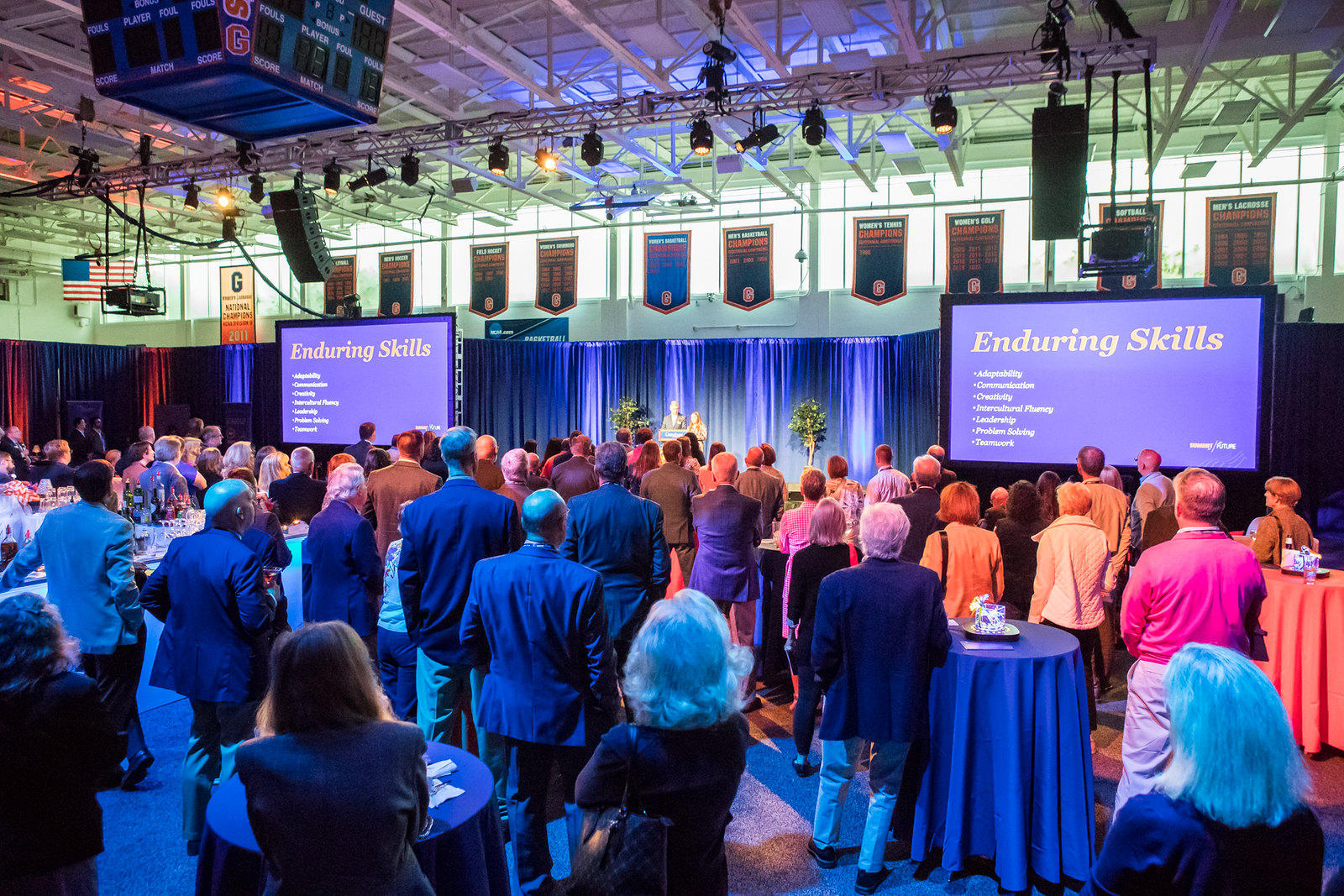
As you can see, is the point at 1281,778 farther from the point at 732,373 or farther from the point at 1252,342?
the point at 732,373

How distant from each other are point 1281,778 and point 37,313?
24.5 metres

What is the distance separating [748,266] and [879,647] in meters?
10.4

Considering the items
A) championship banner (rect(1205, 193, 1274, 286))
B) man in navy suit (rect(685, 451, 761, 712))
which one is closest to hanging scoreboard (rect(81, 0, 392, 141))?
man in navy suit (rect(685, 451, 761, 712))

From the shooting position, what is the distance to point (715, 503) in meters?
4.72

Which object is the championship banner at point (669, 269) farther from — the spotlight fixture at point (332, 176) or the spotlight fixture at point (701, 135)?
the spotlight fixture at point (701, 135)

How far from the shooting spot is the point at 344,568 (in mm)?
3809

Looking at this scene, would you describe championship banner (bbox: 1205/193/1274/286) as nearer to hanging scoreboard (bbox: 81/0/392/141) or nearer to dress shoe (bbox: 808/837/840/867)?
dress shoe (bbox: 808/837/840/867)

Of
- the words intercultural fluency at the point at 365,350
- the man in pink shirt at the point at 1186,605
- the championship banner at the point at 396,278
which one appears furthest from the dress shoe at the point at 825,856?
the championship banner at the point at 396,278

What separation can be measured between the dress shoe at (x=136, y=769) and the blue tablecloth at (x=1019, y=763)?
3.51m

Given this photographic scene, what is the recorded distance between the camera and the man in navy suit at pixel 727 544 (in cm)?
471

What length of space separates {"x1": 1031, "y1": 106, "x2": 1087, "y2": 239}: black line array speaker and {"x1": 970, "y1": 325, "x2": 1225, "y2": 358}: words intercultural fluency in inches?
81.2

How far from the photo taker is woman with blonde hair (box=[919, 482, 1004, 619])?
3945mm

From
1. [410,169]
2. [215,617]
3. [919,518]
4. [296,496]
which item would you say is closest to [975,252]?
[410,169]

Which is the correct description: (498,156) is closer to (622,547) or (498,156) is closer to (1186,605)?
(622,547)
